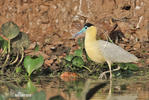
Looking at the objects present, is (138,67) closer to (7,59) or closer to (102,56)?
(102,56)

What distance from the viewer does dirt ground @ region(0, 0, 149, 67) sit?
41.9 feet

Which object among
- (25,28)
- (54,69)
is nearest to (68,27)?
(25,28)

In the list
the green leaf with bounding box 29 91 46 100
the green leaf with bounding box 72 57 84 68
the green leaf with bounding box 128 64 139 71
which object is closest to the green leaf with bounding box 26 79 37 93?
the green leaf with bounding box 29 91 46 100

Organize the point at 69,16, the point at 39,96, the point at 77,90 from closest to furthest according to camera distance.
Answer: the point at 39,96 → the point at 77,90 → the point at 69,16

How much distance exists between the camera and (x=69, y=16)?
43.3ft

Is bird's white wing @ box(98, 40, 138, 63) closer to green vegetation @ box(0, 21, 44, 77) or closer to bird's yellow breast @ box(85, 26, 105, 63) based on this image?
bird's yellow breast @ box(85, 26, 105, 63)

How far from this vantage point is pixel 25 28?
13062 mm

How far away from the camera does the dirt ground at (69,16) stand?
12781 mm

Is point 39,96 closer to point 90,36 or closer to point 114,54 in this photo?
point 114,54

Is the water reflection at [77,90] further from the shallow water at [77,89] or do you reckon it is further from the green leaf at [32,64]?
the green leaf at [32,64]

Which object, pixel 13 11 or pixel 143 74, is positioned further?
pixel 13 11

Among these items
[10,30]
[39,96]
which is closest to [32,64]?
[10,30]

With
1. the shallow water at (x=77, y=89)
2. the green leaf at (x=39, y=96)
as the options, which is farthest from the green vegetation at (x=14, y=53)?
the green leaf at (x=39, y=96)

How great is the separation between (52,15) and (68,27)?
0.61 meters
